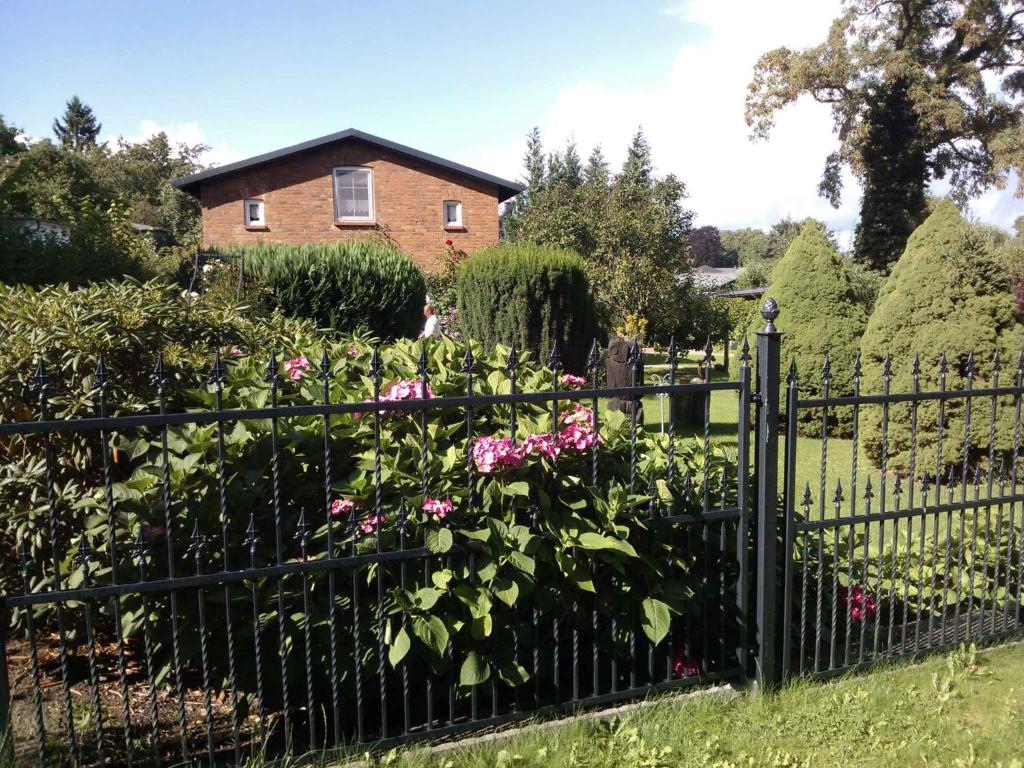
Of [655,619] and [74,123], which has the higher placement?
[74,123]

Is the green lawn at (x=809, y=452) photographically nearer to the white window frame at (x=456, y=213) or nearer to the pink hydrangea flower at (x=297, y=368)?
the pink hydrangea flower at (x=297, y=368)

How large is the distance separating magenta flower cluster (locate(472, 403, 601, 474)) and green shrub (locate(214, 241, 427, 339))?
12.2 metres

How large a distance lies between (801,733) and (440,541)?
1.71m

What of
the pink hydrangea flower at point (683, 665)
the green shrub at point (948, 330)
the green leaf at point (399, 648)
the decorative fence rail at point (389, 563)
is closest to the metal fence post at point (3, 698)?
the decorative fence rail at point (389, 563)

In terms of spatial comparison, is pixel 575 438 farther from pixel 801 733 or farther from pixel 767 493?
pixel 801 733

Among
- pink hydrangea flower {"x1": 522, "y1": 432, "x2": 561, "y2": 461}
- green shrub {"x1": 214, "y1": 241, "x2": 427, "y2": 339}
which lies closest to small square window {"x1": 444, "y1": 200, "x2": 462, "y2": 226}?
green shrub {"x1": 214, "y1": 241, "x2": 427, "y2": 339}

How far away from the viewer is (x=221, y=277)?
1444 centimetres

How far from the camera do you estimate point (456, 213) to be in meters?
24.2

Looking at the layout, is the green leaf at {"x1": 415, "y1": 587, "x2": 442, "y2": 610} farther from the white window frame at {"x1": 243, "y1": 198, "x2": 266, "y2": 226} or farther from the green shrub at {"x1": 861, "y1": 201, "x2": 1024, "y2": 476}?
the white window frame at {"x1": 243, "y1": 198, "x2": 266, "y2": 226}

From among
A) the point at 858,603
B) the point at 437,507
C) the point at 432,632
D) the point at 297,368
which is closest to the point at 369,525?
the point at 437,507

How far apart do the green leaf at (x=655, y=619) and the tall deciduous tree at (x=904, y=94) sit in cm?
2602

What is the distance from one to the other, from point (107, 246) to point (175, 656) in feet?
39.0

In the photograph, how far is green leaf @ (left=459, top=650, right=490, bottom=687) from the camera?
305 centimetres

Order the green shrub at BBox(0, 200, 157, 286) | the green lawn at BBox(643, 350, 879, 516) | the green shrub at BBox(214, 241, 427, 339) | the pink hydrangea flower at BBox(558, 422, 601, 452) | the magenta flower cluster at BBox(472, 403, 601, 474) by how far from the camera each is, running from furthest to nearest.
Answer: the green shrub at BBox(214, 241, 427, 339)
the green shrub at BBox(0, 200, 157, 286)
the green lawn at BBox(643, 350, 879, 516)
the pink hydrangea flower at BBox(558, 422, 601, 452)
the magenta flower cluster at BBox(472, 403, 601, 474)
